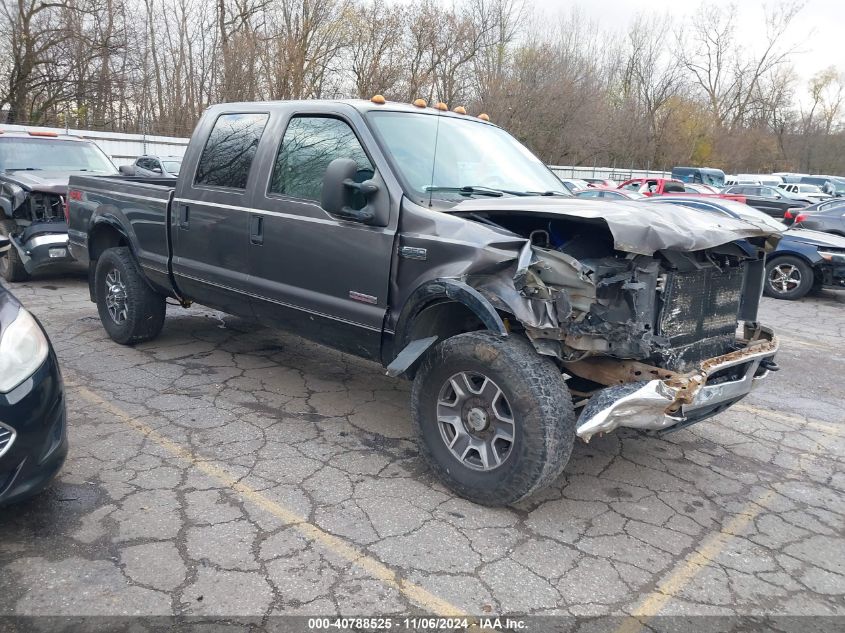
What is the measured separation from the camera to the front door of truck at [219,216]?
4594 mm

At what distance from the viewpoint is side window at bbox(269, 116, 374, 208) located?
403 centimetres

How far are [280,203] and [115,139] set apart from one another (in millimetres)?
18432

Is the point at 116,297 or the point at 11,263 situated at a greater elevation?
the point at 116,297

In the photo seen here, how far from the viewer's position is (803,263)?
10133 millimetres

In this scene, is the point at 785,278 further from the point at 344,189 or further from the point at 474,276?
the point at 344,189

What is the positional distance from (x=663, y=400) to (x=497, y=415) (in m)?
0.77

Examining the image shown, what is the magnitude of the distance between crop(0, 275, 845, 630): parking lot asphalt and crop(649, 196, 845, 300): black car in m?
5.61

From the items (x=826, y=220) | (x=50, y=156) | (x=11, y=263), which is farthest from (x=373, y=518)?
(x=826, y=220)

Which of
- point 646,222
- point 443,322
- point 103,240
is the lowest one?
point 443,322

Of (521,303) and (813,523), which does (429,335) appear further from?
(813,523)

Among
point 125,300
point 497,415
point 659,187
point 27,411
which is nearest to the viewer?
point 27,411

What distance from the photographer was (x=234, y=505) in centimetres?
334

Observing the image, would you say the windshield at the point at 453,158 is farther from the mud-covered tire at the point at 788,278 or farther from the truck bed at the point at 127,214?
the mud-covered tire at the point at 788,278

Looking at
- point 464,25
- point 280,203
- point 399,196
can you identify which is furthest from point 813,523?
point 464,25
